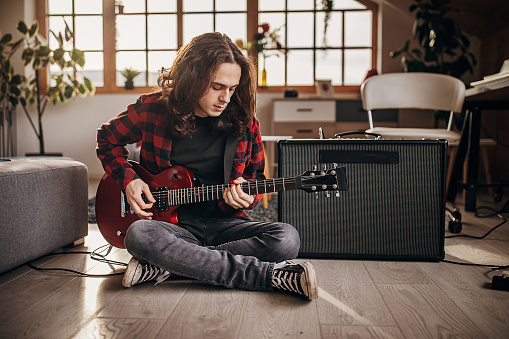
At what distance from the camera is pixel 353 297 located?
1142mm

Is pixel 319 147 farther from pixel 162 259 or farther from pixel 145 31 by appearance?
pixel 145 31

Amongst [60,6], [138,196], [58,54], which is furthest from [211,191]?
[60,6]

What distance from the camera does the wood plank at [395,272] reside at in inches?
50.4

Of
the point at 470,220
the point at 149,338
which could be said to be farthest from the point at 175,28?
the point at 149,338

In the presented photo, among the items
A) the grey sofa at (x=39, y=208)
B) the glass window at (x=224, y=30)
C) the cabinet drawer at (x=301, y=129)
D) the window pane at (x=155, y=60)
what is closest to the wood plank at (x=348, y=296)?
the grey sofa at (x=39, y=208)

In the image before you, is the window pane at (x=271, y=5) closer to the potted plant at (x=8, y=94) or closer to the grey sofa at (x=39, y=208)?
the potted plant at (x=8, y=94)

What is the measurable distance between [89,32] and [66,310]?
4.07 meters

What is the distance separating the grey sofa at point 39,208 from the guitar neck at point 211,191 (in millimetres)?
406

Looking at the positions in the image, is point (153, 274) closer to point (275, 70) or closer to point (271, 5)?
point (275, 70)

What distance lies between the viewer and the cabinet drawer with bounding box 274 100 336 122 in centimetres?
383

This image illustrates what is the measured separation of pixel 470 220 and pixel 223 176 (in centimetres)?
153

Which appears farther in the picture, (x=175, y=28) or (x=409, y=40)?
(x=175, y=28)

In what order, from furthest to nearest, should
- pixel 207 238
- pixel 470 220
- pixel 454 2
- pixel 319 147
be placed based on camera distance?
pixel 454 2 < pixel 470 220 < pixel 319 147 < pixel 207 238

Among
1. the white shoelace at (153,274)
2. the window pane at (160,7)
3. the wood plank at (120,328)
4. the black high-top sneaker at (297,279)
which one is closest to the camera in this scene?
the wood plank at (120,328)
